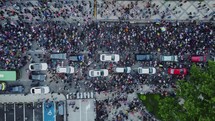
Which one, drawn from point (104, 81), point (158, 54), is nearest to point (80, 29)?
point (104, 81)

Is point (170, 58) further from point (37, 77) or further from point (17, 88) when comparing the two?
point (17, 88)

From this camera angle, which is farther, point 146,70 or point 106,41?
point 106,41

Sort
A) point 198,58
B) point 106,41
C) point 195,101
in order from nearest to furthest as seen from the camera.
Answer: point 195,101, point 198,58, point 106,41

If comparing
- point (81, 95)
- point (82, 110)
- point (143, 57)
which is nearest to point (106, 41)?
point (143, 57)

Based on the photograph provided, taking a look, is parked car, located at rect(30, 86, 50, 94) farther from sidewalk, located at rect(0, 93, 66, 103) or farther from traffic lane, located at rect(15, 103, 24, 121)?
traffic lane, located at rect(15, 103, 24, 121)

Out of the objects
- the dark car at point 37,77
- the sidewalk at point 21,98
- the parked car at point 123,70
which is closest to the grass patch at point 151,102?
the parked car at point 123,70

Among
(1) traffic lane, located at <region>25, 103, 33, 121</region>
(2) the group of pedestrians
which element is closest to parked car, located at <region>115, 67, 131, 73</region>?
(2) the group of pedestrians
